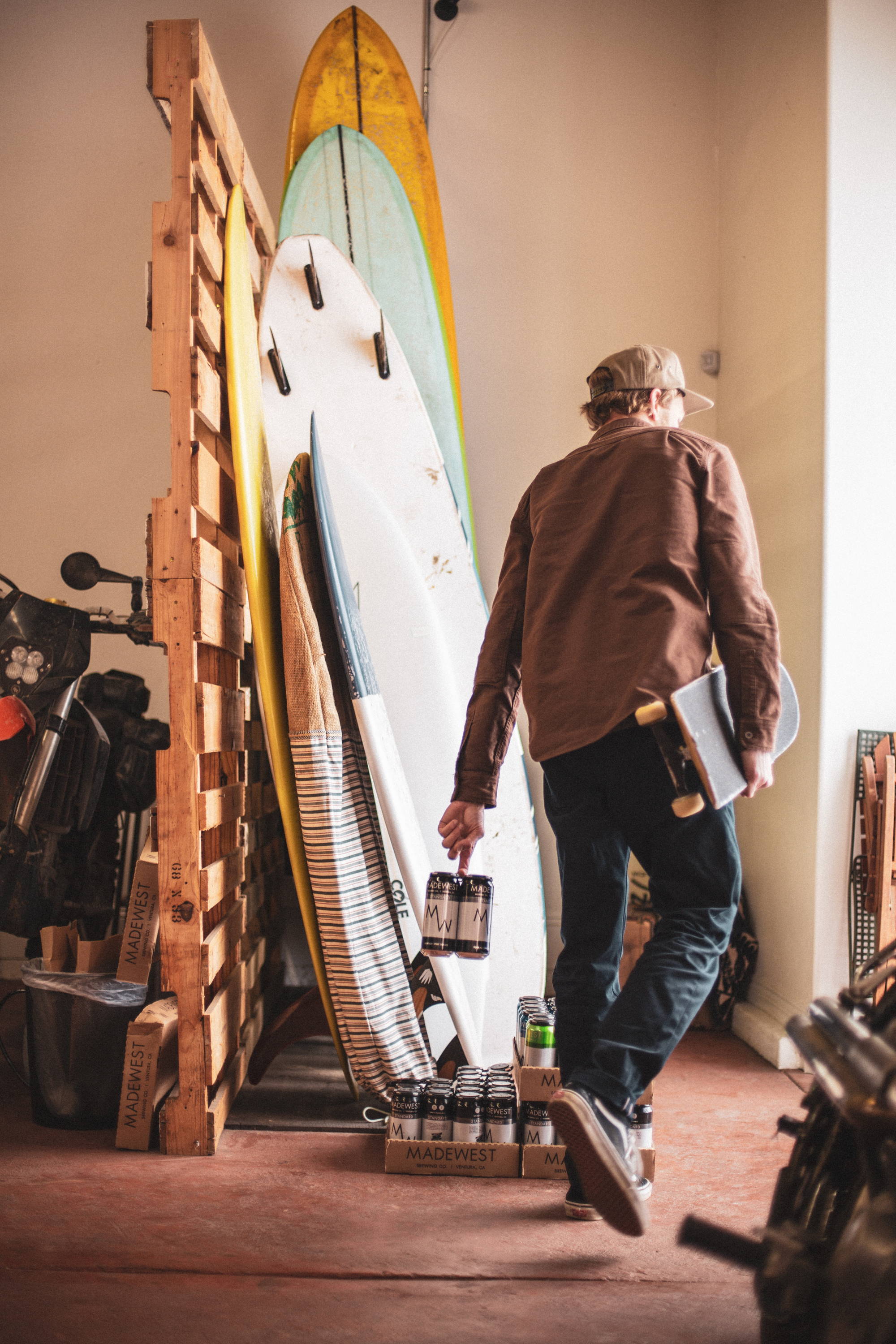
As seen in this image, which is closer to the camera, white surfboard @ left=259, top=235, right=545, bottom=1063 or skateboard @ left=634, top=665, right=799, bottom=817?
skateboard @ left=634, top=665, right=799, bottom=817

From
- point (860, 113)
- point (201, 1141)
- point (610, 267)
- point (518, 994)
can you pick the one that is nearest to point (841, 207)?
point (860, 113)

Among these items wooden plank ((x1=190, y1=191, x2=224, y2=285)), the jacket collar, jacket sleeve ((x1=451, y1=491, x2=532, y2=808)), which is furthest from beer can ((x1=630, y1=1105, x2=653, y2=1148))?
wooden plank ((x1=190, y1=191, x2=224, y2=285))

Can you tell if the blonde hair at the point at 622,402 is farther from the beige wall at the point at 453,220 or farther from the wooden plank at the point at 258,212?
the beige wall at the point at 453,220

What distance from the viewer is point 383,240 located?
9.61 ft

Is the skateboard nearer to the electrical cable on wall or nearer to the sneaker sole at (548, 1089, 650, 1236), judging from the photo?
the sneaker sole at (548, 1089, 650, 1236)

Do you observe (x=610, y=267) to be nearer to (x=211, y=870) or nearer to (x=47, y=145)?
(x=47, y=145)

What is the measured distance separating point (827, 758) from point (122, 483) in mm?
2248

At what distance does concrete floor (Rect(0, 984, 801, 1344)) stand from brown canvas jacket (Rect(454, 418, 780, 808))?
656 millimetres

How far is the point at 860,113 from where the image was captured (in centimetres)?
245

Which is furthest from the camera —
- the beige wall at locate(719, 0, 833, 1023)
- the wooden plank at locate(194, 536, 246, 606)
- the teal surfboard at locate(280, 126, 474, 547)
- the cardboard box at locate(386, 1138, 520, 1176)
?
the teal surfboard at locate(280, 126, 474, 547)

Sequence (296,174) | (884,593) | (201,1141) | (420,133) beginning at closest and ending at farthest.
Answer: (201,1141), (884,593), (296,174), (420,133)

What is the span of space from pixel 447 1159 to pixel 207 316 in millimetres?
1669

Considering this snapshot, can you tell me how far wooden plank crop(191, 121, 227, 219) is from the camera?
76.4 inches

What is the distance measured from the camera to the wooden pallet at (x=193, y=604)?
1814 mm
